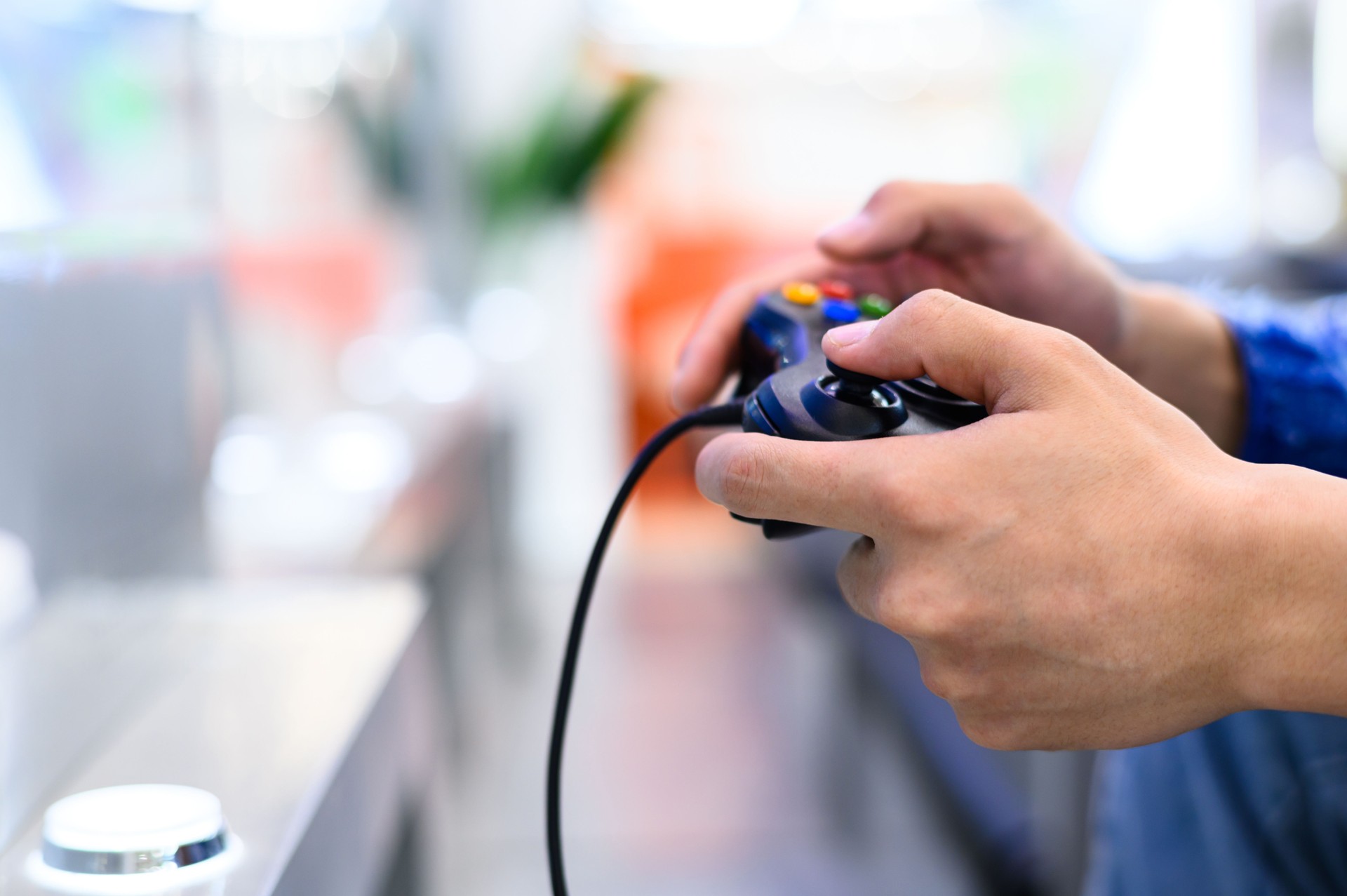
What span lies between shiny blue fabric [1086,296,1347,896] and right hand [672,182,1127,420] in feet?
0.37

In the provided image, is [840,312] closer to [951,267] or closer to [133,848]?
[951,267]

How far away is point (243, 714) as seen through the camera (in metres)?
0.45

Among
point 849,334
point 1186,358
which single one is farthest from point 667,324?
point 849,334

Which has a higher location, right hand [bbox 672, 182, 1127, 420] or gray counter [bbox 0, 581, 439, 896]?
right hand [bbox 672, 182, 1127, 420]

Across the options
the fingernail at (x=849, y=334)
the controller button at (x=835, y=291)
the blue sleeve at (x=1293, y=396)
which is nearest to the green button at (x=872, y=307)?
the controller button at (x=835, y=291)

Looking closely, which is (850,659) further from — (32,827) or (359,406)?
(32,827)

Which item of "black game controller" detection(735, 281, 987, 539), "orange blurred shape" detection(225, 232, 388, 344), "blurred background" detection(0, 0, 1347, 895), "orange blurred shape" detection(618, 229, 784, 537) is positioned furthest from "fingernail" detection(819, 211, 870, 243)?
"orange blurred shape" detection(618, 229, 784, 537)

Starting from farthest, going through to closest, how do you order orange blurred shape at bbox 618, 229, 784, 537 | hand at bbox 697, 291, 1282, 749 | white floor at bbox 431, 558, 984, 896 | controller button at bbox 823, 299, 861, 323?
orange blurred shape at bbox 618, 229, 784, 537 < white floor at bbox 431, 558, 984, 896 < controller button at bbox 823, 299, 861, 323 < hand at bbox 697, 291, 1282, 749

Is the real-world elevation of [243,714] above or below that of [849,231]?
below

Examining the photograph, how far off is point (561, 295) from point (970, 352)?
265 centimetres

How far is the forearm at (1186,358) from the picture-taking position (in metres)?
0.62

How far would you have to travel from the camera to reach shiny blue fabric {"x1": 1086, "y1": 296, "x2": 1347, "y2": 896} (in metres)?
0.55

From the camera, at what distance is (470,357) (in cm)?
173

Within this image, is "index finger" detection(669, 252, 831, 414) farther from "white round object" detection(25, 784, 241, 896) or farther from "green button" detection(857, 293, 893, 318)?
"white round object" detection(25, 784, 241, 896)
